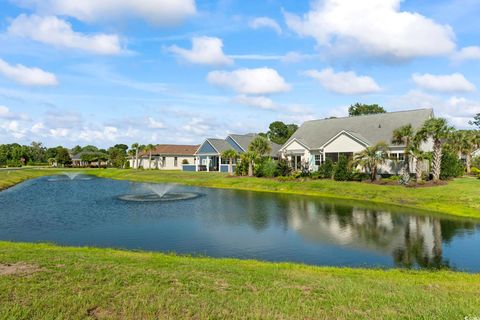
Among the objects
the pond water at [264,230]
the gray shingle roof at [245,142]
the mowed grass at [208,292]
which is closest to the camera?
the mowed grass at [208,292]

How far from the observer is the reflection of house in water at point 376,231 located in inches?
668

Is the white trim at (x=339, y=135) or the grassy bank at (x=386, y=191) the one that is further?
the white trim at (x=339, y=135)

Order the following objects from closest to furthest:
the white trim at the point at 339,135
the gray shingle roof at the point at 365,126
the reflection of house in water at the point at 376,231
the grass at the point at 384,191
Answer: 1. the reflection of house in water at the point at 376,231
2. the grass at the point at 384,191
3. the white trim at the point at 339,135
4. the gray shingle roof at the point at 365,126

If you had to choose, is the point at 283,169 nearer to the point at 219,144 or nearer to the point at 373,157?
the point at 373,157

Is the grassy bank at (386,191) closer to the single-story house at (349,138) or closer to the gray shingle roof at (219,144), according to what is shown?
the single-story house at (349,138)

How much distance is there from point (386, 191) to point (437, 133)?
22.6 ft

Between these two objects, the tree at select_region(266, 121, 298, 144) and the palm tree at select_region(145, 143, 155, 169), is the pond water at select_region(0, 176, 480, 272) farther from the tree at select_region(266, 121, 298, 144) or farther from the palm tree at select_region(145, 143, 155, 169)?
the tree at select_region(266, 121, 298, 144)

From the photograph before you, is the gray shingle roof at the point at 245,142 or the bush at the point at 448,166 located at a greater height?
the gray shingle roof at the point at 245,142

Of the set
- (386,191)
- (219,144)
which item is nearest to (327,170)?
(386,191)

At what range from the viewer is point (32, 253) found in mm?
12797

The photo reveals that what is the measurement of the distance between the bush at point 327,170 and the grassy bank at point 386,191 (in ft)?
7.13

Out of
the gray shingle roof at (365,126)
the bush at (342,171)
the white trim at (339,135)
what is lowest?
the bush at (342,171)

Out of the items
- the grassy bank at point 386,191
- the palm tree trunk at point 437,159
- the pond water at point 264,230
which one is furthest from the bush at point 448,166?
the pond water at point 264,230

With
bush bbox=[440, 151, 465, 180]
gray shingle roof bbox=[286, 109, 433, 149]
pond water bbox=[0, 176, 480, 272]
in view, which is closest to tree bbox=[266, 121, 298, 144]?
gray shingle roof bbox=[286, 109, 433, 149]
